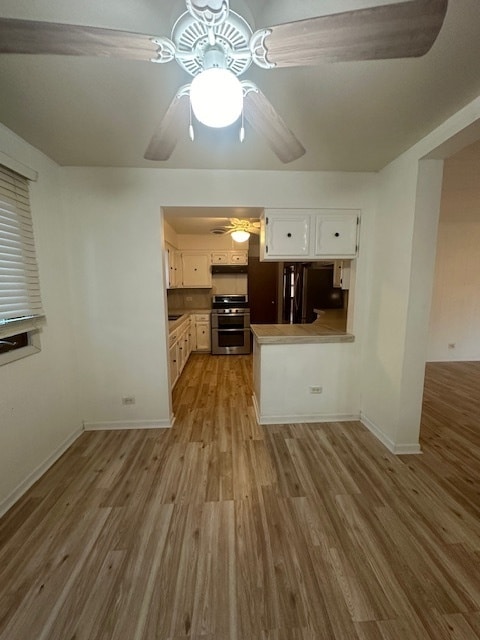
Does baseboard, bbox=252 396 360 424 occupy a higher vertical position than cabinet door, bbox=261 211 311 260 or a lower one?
lower

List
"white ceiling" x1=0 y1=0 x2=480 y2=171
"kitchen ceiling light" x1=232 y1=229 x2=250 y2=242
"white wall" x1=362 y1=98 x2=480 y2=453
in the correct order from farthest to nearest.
A: "kitchen ceiling light" x1=232 y1=229 x2=250 y2=242
"white wall" x1=362 y1=98 x2=480 y2=453
"white ceiling" x1=0 y1=0 x2=480 y2=171

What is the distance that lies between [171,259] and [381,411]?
4.05 meters

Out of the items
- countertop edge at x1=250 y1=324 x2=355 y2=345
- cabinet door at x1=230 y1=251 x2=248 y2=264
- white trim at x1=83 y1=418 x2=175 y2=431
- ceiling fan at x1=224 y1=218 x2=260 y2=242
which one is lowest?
white trim at x1=83 y1=418 x2=175 y2=431

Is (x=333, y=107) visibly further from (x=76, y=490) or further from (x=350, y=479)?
(x=76, y=490)

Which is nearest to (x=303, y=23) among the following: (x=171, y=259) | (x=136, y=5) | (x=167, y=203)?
(x=136, y=5)

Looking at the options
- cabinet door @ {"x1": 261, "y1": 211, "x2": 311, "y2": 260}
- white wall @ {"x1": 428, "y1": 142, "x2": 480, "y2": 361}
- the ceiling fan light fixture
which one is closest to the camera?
the ceiling fan light fixture

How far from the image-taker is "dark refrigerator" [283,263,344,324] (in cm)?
372

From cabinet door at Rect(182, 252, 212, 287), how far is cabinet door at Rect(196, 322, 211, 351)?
844 millimetres

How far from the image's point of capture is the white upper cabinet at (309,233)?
8.14ft

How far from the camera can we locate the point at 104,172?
2.33 metres

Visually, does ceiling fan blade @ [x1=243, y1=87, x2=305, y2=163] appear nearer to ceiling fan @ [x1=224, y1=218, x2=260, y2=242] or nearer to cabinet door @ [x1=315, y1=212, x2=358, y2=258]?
cabinet door @ [x1=315, y1=212, x2=358, y2=258]

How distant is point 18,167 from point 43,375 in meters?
1.53

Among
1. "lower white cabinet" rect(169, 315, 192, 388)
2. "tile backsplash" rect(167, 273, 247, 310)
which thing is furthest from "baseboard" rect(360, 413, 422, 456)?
"tile backsplash" rect(167, 273, 247, 310)

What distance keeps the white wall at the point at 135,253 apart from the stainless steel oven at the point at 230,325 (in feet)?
8.48
